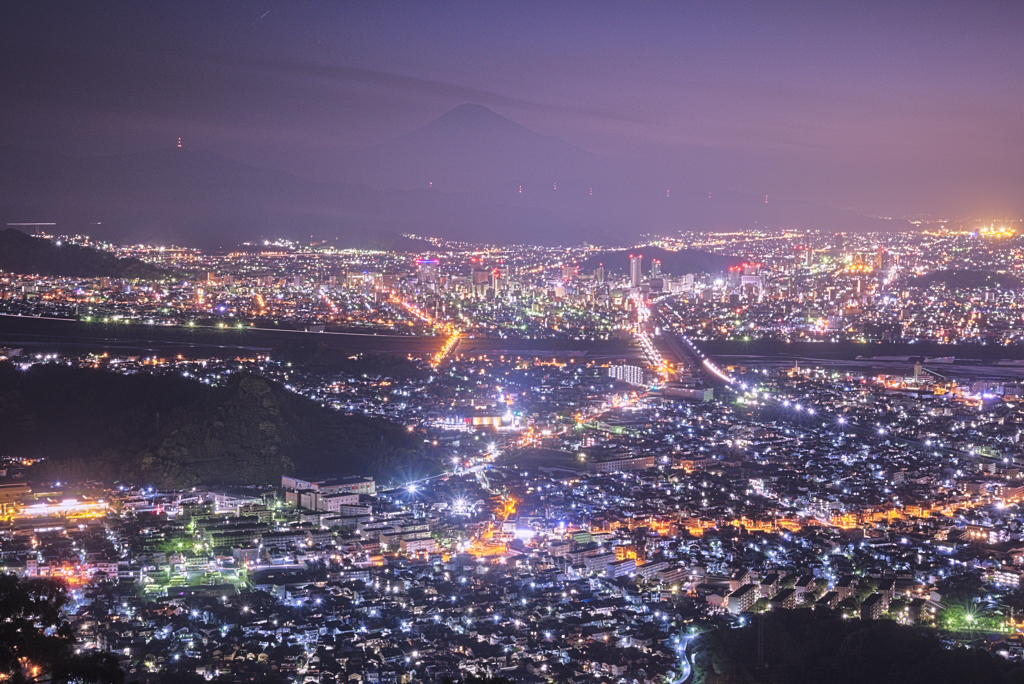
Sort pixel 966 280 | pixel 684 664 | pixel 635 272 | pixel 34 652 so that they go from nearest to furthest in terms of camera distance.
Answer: pixel 34 652 < pixel 684 664 < pixel 966 280 < pixel 635 272

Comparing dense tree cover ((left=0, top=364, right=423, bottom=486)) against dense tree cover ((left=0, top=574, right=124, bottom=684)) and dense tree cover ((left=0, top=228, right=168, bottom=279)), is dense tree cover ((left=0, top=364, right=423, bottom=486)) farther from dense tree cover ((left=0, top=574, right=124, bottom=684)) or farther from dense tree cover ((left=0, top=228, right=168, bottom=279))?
dense tree cover ((left=0, top=228, right=168, bottom=279))

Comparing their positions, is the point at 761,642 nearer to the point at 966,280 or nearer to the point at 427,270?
the point at 427,270

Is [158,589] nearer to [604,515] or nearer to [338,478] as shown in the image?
[338,478]

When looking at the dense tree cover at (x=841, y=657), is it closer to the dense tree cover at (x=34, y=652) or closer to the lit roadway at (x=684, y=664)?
the lit roadway at (x=684, y=664)

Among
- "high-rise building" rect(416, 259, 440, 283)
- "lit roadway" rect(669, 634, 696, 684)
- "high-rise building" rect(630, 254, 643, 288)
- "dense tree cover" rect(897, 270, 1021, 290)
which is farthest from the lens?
"high-rise building" rect(630, 254, 643, 288)

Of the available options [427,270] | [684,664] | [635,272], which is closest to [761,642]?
[684,664]

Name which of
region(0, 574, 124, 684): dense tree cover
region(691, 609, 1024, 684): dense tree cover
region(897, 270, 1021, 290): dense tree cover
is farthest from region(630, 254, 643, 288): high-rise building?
region(0, 574, 124, 684): dense tree cover

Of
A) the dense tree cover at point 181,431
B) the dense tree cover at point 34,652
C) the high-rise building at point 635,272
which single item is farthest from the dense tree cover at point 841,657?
the high-rise building at point 635,272

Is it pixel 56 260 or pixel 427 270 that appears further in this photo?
pixel 427 270
